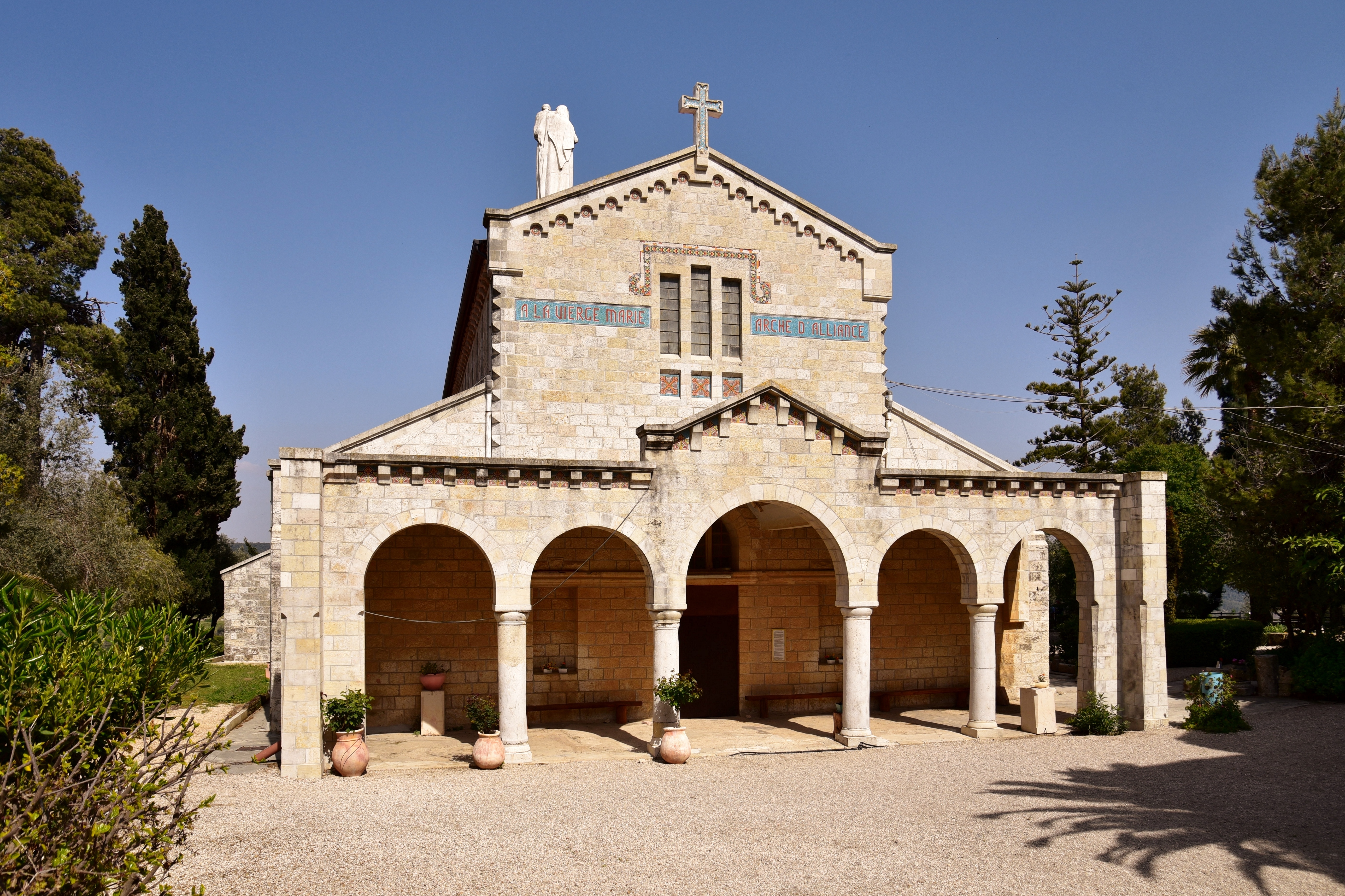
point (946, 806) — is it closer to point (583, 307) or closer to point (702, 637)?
point (702, 637)

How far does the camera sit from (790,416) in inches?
656

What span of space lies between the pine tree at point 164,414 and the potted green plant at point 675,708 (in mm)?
21264

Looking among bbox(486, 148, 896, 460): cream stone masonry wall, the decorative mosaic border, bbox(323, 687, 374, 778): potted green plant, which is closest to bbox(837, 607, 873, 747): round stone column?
bbox(486, 148, 896, 460): cream stone masonry wall

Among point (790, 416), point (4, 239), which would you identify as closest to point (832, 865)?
point (790, 416)

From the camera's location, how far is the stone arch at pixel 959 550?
672 inches

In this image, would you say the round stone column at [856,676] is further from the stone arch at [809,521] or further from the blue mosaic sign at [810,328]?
the blue mosaic sign at [810,328]

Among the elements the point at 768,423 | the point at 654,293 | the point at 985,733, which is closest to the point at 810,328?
the point at 654,293

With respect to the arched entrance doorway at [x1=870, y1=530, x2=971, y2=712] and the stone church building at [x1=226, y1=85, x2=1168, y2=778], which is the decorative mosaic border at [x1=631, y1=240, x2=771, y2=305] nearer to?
the stone church building at [x1=226, y1=85, x2=1168, y2=778]

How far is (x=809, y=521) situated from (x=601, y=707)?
18.8 ft

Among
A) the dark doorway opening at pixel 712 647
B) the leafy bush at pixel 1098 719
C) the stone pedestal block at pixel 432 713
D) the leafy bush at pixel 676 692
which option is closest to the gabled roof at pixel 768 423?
the leafy bush at pixel 676 692

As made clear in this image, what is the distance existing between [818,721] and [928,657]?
3.37m

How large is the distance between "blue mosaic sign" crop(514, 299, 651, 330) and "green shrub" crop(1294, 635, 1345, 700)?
1631 cm

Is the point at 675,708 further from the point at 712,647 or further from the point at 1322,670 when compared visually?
the point at 1322,670

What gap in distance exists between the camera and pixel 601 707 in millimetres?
18906
